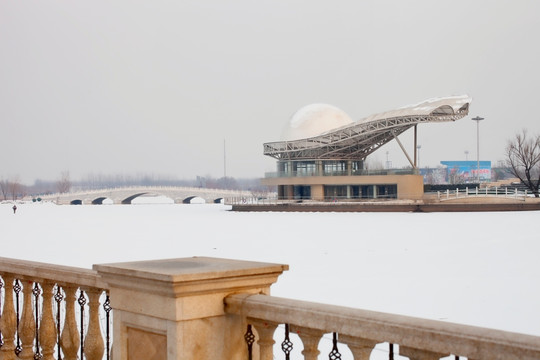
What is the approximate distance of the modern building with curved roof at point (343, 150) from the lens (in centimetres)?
7094

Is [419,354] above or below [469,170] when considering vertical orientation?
below

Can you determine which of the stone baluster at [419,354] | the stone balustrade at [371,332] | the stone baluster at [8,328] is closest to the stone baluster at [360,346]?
the stone balustrade at [371,332]

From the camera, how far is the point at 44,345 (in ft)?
23.1

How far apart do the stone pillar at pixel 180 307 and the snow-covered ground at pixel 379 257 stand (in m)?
9.62

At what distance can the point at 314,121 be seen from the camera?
290 feet

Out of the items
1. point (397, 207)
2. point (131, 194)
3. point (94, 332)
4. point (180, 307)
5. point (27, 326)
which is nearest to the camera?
point (180, 307)

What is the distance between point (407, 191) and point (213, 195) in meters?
75.7

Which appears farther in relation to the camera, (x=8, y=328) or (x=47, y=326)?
(x=8, y=328)

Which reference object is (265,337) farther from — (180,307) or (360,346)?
(360,346)

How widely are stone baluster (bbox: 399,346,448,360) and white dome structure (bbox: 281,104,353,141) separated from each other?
82707 millimetres

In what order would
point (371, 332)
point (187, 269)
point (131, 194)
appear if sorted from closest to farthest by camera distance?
point (371, 332) < point (187, 269) < point (131, 194)

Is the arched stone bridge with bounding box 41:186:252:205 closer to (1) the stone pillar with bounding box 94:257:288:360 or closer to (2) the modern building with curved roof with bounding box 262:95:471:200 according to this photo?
(2) the modern building with curved roof with bounding box 262:95:471:200

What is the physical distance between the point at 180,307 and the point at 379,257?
2143cm

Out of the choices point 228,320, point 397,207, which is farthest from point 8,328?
point 397,207
